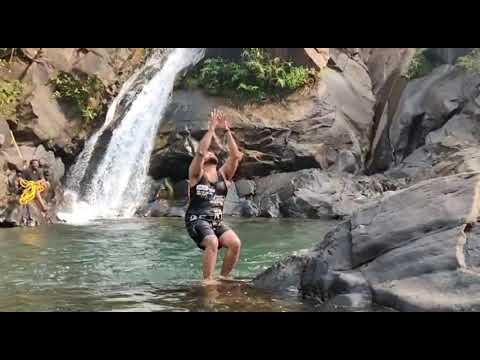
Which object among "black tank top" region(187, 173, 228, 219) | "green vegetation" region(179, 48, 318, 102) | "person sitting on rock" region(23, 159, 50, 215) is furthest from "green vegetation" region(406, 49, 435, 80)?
"black tank top" region(187, 173, 228, 219)

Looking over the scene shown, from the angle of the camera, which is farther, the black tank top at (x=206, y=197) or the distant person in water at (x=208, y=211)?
the black tank top at (x=206, y=197)

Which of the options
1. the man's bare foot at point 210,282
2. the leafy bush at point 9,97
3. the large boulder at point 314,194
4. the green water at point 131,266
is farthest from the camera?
the leafy bush at point 9,97

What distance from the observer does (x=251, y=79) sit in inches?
835

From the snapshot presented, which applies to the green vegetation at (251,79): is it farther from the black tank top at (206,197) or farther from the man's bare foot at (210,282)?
the man's bare foot at (210,282)

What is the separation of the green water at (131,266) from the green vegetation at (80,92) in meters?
4.62

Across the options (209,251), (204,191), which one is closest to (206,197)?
(204,191)

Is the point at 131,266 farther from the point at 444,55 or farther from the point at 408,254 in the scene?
the point at 444,55

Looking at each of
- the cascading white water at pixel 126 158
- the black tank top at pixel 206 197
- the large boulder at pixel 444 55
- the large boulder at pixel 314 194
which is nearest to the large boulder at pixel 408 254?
the black tank top at pixel 206 197

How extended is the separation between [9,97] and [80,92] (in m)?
2.29

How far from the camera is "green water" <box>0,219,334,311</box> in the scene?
6.67 metres

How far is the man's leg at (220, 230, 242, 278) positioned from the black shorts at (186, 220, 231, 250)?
0.26 feet

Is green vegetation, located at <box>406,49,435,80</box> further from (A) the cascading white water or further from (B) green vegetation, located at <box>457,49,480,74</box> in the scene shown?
(A) the cascading white water

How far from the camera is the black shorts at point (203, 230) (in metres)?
7.79
